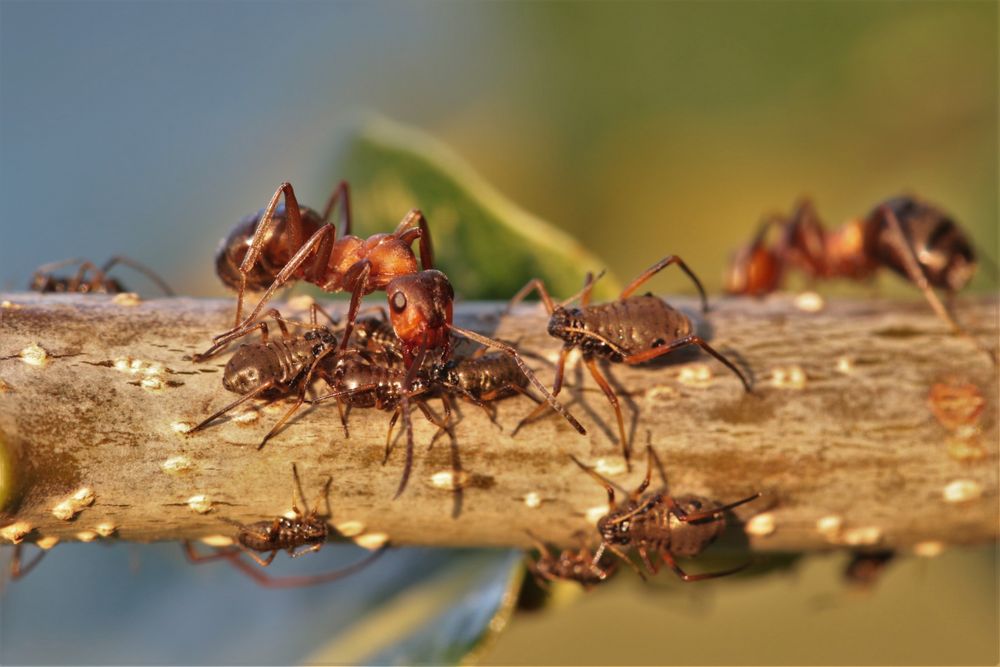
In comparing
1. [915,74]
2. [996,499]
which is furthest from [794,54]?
[996,499]

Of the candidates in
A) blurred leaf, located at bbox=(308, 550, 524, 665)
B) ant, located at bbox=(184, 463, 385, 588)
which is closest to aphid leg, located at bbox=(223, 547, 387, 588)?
blurred leaf, located at bbox=(308, 550, 524, 665)

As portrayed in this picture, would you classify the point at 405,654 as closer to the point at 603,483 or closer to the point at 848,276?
the point at 603,483

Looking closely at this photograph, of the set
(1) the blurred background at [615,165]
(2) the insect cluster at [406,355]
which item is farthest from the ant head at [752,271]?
(2) the insect cluster at [406,355]

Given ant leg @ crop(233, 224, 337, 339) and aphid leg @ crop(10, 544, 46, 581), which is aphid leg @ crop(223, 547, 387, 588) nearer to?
aphid leg @ crop(10, 544, 46, 581)

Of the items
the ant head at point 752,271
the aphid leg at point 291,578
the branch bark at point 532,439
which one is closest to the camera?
the branch bark at point 532,439

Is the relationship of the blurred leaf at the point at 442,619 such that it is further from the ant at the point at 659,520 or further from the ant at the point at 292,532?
the ant at the point at 292,532

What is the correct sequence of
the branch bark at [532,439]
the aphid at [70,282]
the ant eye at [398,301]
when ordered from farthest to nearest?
1. the aphid at [70,282]
2. the ant eye at [398,301]
3. the branch bark at [532,439]
